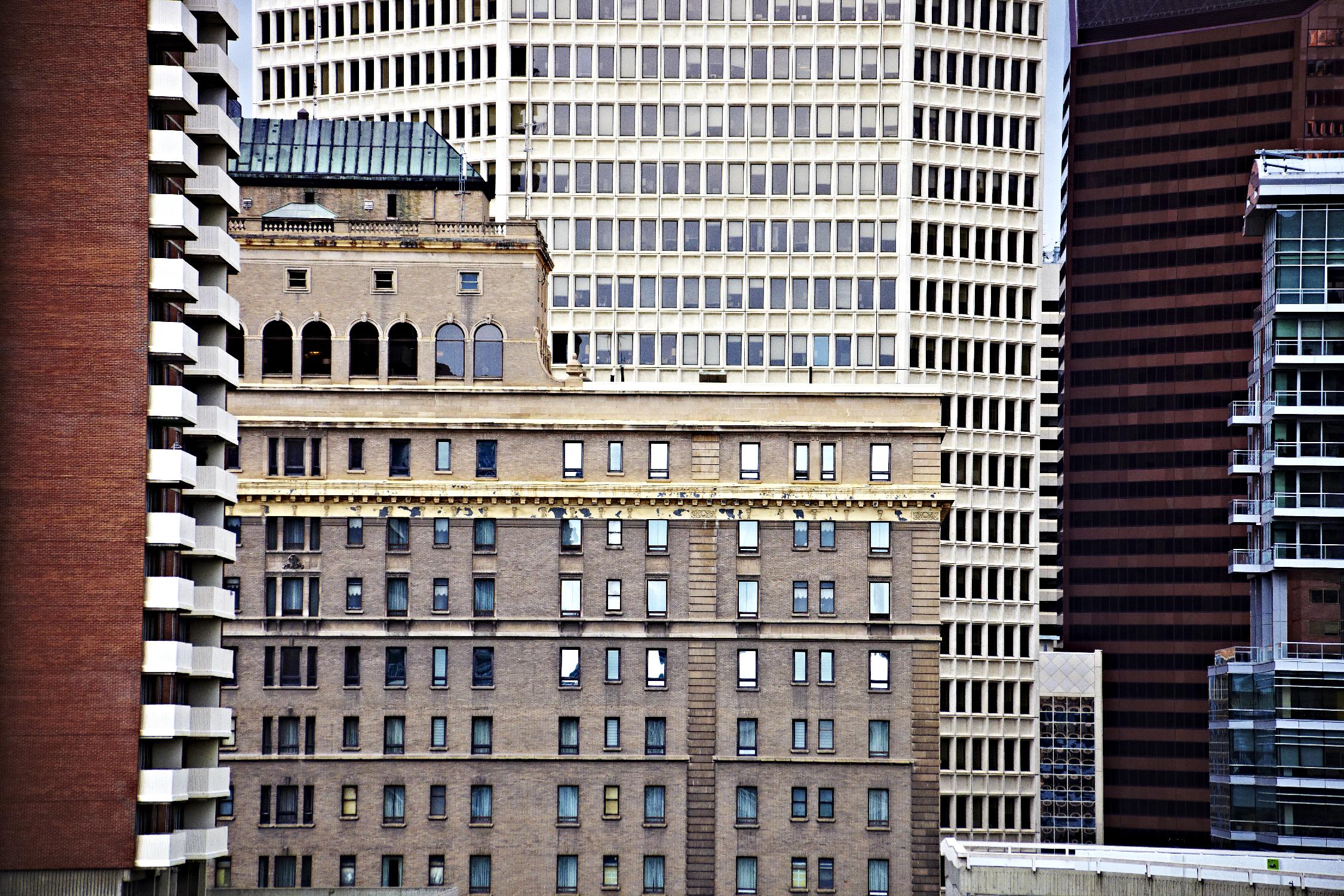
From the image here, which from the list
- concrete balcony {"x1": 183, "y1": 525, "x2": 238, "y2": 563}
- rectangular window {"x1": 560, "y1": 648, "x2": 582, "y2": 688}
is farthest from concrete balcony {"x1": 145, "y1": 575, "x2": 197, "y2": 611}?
rectangular window {"x1": 560, "y1": 648, "x2": 582, "y2": 688}

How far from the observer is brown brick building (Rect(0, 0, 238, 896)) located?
8519cm

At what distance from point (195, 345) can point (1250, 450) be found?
93.5m

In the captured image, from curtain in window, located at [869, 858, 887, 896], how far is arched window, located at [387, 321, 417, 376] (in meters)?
37.2

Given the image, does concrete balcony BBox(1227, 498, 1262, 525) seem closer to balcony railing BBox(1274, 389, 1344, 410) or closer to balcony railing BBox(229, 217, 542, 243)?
balcony railing BBox(1274, 389, 1344, 410)

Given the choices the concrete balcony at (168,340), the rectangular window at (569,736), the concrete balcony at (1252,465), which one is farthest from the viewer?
the concrete balcony at (1252,465)

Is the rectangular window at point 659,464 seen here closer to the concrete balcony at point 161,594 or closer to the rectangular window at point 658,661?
the rectangular window at point 658,661

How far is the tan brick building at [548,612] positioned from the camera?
128m

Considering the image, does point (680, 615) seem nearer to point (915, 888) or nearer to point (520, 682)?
point (520, 682)

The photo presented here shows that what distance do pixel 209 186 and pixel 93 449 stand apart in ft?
44.1

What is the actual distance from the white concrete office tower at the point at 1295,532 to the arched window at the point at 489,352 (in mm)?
55181

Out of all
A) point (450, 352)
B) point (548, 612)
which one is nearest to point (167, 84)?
point (450, 352)

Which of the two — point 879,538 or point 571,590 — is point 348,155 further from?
point 879,538

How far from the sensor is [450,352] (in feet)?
433

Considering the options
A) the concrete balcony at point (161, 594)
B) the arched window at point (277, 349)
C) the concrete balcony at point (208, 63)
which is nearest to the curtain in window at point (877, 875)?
the arched window at point (277, 349)
